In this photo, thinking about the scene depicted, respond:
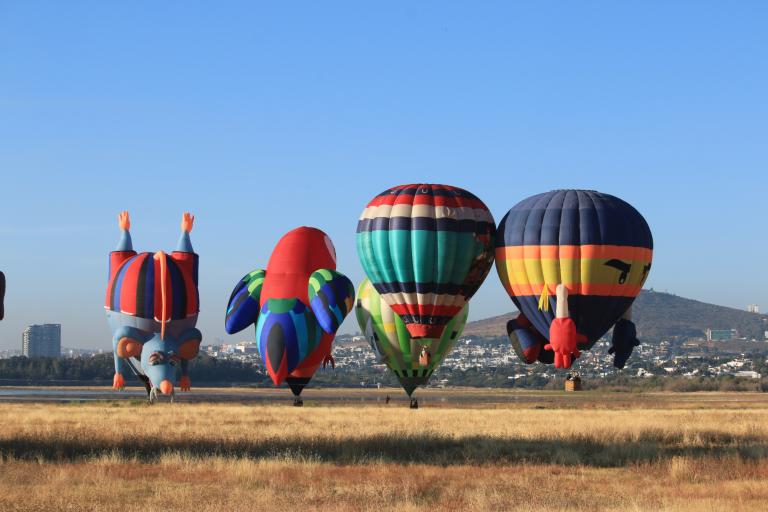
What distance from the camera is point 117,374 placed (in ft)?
212

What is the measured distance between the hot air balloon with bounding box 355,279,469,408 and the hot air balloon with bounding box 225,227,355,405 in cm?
250

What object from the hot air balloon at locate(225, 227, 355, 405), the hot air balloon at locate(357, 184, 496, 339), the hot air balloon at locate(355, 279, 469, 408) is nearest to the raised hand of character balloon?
the hot air balloon at locate(357, 184, 496, 339)

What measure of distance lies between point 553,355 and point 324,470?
17.0 m

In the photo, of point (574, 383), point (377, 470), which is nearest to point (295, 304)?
point (574, 383)

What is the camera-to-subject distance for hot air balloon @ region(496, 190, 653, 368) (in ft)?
133

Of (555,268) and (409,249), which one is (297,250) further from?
(555,268)

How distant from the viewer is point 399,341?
2299 inches

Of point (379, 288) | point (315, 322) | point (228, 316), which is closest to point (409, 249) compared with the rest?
point (379, 288)

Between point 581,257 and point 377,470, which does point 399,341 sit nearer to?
point 581,257

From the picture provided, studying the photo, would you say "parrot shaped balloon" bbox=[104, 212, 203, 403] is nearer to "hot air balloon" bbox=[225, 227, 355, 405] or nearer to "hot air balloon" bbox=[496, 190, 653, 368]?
"hot air balloon" bbox=[225, 227, 355, 405]

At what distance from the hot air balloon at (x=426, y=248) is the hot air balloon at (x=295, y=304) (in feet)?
28.0

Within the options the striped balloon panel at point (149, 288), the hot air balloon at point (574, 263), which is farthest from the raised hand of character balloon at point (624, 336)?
the striped balloon panel at point (149, 288)

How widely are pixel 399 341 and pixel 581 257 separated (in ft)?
63.2

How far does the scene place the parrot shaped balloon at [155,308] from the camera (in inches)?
2375
